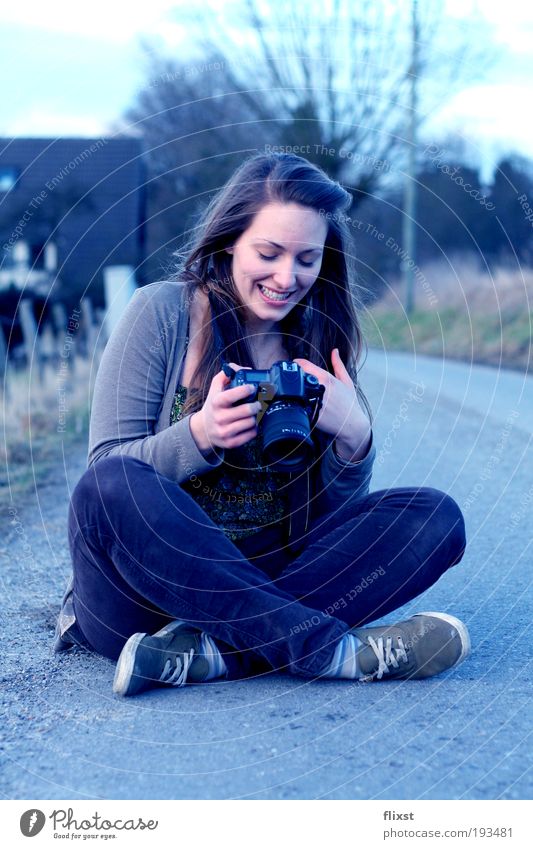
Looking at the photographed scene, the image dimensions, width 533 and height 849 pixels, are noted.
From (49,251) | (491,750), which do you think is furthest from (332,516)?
(49,251)

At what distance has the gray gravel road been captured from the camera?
194 cm

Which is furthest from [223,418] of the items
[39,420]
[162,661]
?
[39,420]

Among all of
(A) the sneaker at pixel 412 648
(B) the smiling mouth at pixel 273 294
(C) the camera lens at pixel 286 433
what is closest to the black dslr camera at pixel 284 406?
(C) the camera lens at pixel 286 433

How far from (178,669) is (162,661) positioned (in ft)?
0.16

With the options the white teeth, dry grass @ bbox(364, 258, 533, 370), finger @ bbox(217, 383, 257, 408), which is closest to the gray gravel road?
finger @ bbox(217, 383, 257, 408)

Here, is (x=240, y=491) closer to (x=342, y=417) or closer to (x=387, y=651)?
(x=342, y=417)

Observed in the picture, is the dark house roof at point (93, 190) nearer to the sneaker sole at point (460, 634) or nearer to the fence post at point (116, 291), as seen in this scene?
the fence post at point (116, 291)

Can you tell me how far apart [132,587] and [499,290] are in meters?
12.3

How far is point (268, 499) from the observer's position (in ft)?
9.02

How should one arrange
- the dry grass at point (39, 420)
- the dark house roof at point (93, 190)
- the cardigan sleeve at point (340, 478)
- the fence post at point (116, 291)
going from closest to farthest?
the cardigan sleeve at point (340, 478) → the dry grass at point (39, 420) → the fence post at point (116, 291) → the dark house roof at point (93, 190)

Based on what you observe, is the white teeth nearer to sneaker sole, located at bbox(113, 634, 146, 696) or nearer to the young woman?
the young woman

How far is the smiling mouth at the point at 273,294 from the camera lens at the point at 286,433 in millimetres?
347

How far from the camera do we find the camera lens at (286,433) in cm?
247
